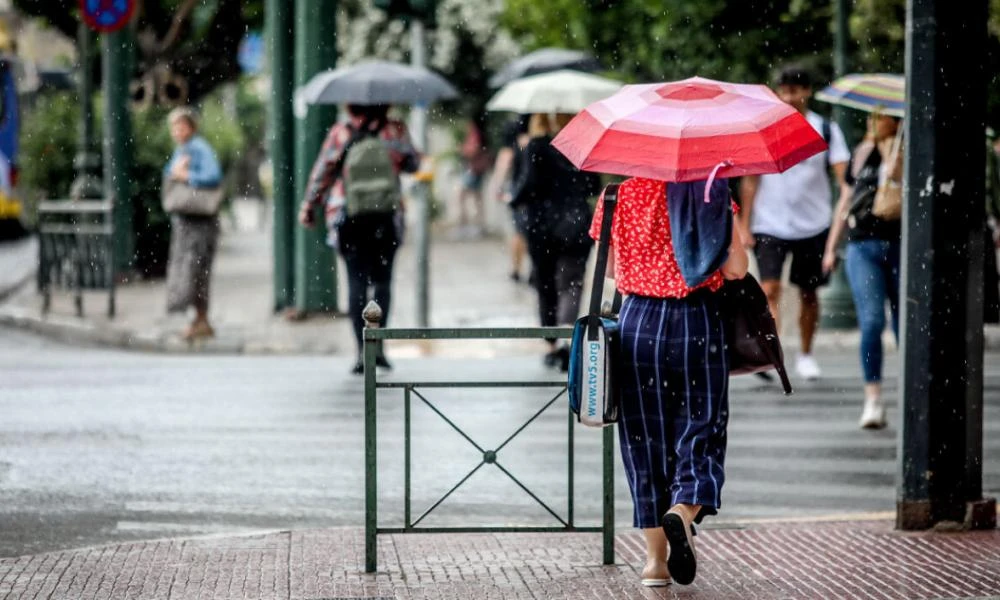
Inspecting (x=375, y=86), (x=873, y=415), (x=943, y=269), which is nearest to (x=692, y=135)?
(x=943, y=269)

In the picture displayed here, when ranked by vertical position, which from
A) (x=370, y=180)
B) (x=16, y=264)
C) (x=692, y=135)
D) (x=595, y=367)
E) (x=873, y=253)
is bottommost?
(x=16, y=264)

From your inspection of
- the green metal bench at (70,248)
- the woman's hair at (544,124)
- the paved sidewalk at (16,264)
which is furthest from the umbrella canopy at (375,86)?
the paved sidewalk at (16,264)

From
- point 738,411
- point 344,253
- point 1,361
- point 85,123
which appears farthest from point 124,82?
point 738,411

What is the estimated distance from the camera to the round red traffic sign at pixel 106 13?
17312 mm

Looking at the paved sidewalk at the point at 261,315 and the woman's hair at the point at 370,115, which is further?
the paved sidewalk at the point at 261,315

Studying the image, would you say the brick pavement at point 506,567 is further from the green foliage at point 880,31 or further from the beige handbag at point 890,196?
the green foliage at point 880,31

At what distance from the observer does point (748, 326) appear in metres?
5.95

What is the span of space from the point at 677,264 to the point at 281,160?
11.0m

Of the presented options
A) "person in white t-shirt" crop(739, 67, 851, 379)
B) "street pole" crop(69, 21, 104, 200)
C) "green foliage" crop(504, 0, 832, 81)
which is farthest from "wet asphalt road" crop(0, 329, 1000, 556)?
"green foliage" crop(504, 0, 832, 81)

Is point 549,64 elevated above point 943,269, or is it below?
above

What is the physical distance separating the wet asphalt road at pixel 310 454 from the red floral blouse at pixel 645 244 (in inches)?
75.2

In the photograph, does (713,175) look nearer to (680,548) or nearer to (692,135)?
(692,135)

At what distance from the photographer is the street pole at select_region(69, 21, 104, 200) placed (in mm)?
19219

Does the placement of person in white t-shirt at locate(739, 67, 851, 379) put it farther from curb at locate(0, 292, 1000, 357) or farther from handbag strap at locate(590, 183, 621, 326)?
handbag strap at locate(590, 183, 621, 326)
